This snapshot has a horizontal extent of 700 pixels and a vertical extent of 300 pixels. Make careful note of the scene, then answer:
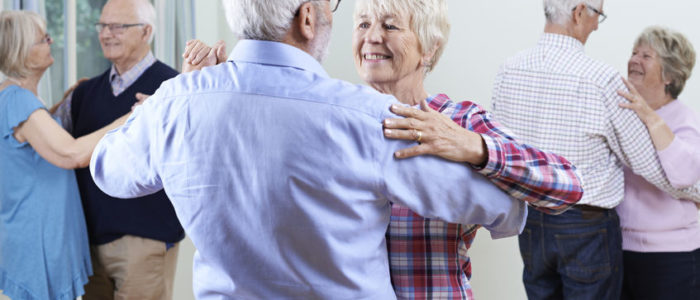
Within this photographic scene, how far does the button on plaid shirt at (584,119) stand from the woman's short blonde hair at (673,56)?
0.99ft

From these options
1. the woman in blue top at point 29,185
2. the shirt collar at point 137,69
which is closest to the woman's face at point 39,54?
the woman in blue top at point 29,185

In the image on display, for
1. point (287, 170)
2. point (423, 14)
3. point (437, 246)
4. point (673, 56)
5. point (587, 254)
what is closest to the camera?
point (287, 170)

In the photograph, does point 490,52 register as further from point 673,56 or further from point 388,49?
point 388,49

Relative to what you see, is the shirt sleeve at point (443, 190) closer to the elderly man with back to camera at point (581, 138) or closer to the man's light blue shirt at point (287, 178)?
the man's light blue shirt at point (287, 178)

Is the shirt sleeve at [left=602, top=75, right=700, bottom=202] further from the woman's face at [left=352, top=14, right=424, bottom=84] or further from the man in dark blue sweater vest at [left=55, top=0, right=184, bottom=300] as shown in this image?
the man in dark blue sweater vest at [left=55, top=0, right=184, bottom=300]

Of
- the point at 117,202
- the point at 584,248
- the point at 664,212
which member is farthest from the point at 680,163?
the point at 117,202

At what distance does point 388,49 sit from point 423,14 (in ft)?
0.39

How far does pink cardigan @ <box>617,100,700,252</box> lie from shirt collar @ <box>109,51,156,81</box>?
197 cm

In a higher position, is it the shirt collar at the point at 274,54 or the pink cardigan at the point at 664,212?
the shirt collar at the point at 274,54

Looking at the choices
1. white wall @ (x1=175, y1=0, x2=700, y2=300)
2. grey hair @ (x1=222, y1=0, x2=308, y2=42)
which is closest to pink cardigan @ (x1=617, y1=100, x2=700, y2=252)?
white wall @ (x1=175, y1=0, x2=700, y2=300)

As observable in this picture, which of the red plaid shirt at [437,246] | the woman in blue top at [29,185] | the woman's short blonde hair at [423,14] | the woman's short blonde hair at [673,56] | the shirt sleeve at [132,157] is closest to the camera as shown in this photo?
the shirt sleeve at [132,157]

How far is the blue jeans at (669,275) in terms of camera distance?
2.53 metres

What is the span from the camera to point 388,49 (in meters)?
1.63

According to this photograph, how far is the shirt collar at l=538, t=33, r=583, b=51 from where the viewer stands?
258 cm
